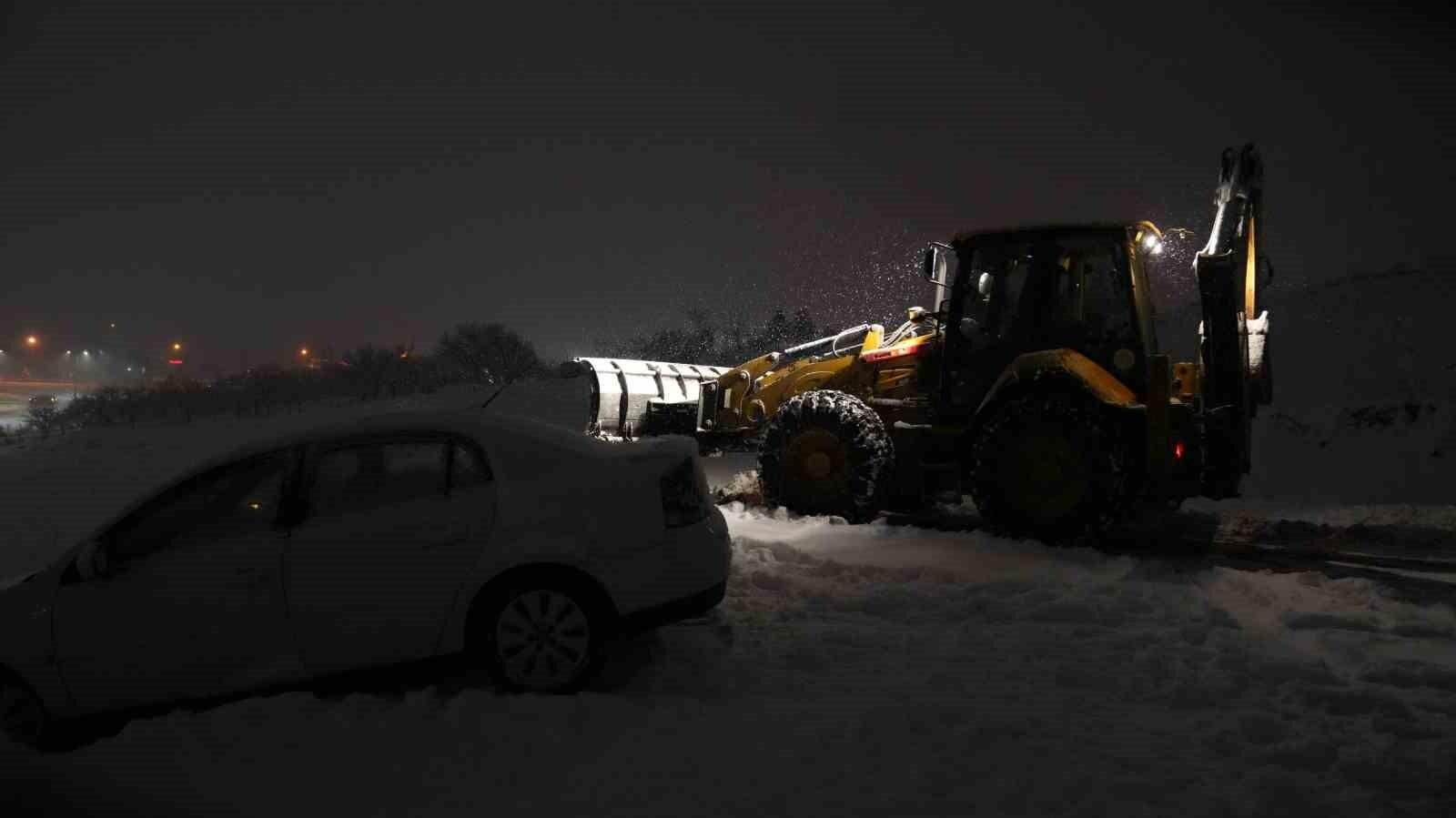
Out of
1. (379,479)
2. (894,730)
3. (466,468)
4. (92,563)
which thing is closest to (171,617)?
(92,563)

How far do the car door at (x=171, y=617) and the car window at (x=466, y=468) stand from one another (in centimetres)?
95

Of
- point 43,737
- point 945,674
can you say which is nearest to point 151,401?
point 43,737

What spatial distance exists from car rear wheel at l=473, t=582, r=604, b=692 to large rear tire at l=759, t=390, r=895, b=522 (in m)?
5.31

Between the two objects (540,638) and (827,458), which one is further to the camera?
(827,458)

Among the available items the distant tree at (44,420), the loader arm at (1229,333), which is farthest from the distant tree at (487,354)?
the loader arm at (1229,333)

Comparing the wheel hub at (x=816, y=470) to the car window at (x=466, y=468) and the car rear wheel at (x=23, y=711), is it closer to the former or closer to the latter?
the car window at (x=466, y=468)

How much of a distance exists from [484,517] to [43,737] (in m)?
2.49

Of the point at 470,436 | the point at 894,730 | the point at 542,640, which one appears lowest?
the point at 894,730

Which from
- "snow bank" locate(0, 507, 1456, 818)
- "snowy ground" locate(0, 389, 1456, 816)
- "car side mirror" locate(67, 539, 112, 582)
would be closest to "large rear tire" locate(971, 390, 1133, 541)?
"snowy ground" locate(0, 389, 1456, 816)

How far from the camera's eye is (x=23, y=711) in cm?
461

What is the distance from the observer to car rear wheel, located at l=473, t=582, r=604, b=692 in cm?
469

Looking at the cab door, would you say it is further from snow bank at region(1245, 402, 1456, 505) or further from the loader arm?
snow bank at region(1245, 402, 1456, 505)

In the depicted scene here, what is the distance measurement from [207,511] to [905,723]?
375 cm

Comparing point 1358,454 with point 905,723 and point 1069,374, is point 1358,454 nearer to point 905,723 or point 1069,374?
point 1069,374
